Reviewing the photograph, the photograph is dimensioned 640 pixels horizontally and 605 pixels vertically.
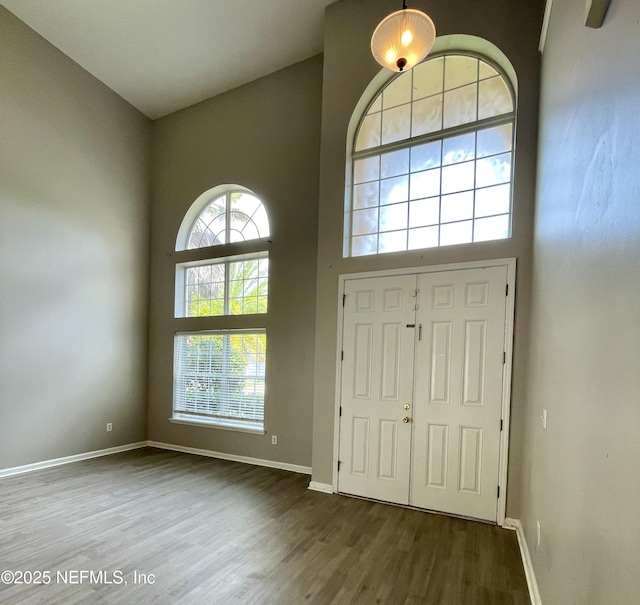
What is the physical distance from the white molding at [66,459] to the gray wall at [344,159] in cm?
326

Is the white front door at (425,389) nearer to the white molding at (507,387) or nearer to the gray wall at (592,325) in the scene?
the white molding at (507,387)

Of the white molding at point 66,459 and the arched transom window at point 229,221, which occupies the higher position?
the arched transom window at point 229,221

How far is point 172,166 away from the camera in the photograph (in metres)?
5.73

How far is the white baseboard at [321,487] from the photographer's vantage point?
380cm

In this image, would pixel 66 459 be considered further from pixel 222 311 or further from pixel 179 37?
pixel 179 37

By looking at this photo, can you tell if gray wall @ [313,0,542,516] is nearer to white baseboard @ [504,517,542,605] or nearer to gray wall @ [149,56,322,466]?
white baseboard @ [504,517,542,605]

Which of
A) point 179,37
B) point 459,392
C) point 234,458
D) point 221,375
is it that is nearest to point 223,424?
point 234,458

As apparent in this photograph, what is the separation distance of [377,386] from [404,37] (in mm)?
2916

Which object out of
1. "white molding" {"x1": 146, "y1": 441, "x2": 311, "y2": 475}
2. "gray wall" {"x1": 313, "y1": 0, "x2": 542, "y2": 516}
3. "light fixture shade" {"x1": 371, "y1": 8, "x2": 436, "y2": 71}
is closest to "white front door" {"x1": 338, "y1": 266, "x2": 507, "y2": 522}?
"gray wall" {"x1": 313, "y1": 0, "x2": 542, "y2": 516}

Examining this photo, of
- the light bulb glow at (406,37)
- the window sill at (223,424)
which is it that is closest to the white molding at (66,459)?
the window sill at (223,424)

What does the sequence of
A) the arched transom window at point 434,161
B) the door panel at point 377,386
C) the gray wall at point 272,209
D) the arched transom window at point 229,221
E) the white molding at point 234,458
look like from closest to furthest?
the arched transom window at point 434,161 < the door panel at point 377,386 < the white molding at point 234,458 < the gray wall at point 272,209 < the arched transom window at point 229,221

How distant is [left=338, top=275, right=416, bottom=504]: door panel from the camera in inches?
139

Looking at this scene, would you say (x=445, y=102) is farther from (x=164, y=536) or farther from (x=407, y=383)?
(x=164, y=536)

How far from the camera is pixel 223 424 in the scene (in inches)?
198
